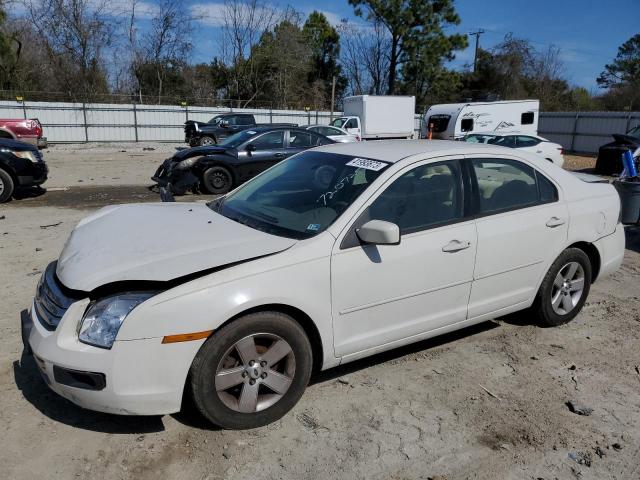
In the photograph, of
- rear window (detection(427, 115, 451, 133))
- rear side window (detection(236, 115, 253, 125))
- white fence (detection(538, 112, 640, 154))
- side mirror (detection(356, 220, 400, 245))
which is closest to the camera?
side mirror (detection(356, 220, 400, 245))

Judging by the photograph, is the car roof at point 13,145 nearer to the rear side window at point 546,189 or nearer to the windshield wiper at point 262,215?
the windshield wiper at point 262,215

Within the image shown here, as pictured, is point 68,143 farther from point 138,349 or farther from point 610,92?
point 610,92

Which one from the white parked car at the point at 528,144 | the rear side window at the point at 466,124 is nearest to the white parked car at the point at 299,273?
the white parked car at the point at 528,144

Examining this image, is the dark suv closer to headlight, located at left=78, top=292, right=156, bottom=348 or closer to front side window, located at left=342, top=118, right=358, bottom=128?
headlight, located at left=78, top=292, right=156, bottom=348

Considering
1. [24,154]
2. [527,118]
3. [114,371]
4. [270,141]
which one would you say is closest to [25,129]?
[24,154]

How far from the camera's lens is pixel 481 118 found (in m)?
23.4

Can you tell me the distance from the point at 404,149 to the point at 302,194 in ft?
2.72

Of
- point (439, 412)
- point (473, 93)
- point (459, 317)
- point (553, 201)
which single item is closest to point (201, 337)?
point (439, 412)

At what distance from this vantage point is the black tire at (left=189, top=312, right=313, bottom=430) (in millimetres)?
2727

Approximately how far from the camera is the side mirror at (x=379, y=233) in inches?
118

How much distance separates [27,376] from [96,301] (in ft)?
4.07

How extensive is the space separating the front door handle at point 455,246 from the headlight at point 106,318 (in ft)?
6.20

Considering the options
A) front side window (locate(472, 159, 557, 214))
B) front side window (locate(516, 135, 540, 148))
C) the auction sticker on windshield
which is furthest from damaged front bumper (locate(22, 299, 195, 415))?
front side window (locate(516, 135, 540, 148))

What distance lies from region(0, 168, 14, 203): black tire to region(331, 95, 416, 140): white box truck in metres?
18.0
